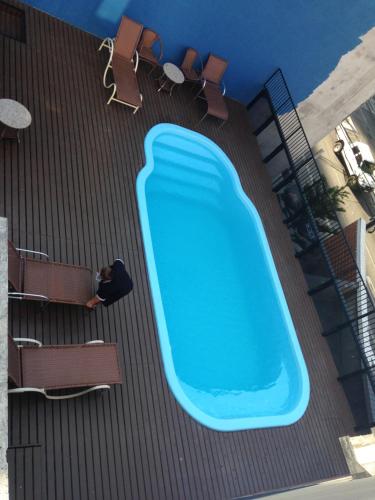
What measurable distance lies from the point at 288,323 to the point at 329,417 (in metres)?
1.39

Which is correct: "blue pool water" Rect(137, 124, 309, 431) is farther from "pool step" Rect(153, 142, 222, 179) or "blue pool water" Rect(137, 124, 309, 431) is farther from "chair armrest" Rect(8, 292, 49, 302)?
"chair armrest" Rect(8, 292, 49, 302)

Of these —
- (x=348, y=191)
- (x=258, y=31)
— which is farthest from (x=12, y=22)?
(x=348, y=191)

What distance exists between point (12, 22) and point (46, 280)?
4372 millimetres

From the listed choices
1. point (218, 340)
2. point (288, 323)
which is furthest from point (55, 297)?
point (288, 323)

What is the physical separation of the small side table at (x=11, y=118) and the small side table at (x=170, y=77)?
313 centimetres

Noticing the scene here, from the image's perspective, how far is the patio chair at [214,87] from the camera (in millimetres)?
8070

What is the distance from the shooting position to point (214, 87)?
8.41 m

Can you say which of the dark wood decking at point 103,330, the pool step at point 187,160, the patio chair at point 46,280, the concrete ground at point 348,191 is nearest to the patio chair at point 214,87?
the pool step at point 187,160

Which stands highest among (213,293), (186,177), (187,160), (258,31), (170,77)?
(258,31)

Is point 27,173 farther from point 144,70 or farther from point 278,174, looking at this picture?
point 278,174

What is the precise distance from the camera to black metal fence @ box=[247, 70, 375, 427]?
669 cm

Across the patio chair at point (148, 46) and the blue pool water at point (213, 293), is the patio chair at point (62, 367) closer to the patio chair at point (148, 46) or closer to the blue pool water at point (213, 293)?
the blue pool water at point (213, 293)

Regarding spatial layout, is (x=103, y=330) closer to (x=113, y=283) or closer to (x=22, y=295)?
(x=113, y=283)

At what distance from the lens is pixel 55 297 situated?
444 cm
